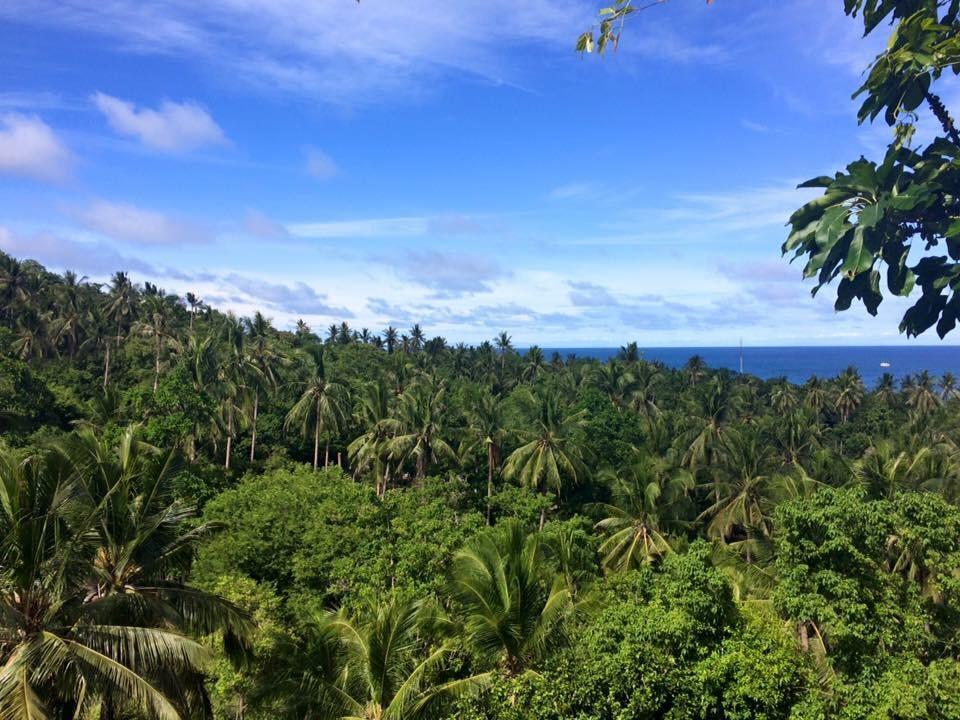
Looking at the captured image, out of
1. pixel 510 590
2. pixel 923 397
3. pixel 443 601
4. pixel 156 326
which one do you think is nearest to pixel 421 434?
pixel 443 601

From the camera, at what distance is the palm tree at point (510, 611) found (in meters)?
13.6

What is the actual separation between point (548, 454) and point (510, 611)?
23.4m

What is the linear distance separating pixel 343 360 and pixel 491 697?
64.5 metres

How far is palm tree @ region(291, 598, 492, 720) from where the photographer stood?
471 inches

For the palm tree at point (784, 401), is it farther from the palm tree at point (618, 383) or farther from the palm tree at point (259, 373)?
the palm tree at point (259, 373)

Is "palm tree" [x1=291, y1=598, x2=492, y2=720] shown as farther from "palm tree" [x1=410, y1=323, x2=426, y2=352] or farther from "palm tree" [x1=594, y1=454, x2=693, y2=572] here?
"palm tree" [x1=410, y1=323, x2=426, y2=352]

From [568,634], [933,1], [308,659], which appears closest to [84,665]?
[308,659]

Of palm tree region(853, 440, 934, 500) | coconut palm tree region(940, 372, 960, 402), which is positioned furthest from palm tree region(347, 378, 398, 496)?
coconut palm tree region(940, 372, 960, 402)

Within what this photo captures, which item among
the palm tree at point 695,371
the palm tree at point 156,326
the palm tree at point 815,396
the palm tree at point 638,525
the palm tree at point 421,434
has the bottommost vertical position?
the palm tree at point 638,525

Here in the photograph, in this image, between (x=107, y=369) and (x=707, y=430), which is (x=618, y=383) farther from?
(x=107, y=369)

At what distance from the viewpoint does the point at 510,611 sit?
13.5 metres

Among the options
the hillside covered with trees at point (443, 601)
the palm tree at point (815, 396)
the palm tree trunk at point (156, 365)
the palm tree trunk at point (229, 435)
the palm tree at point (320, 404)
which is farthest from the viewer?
the palm tree at point (815, 396)

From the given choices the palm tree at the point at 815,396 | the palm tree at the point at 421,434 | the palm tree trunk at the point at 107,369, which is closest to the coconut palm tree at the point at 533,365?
the palm tree at the point at 815,396

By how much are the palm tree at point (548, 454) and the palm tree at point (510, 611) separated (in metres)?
21.0
